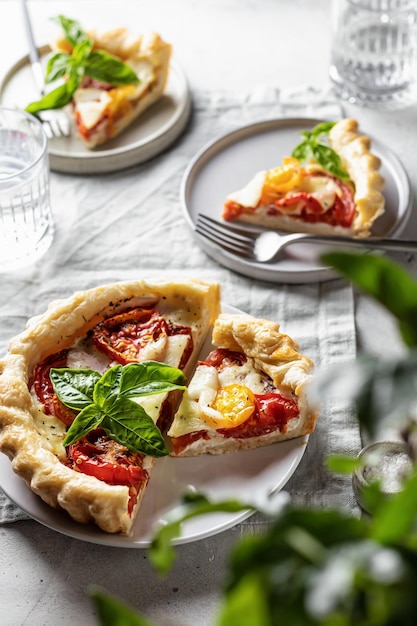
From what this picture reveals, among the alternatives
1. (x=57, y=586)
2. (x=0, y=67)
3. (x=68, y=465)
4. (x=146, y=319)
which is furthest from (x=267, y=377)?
(x=0, y=67)

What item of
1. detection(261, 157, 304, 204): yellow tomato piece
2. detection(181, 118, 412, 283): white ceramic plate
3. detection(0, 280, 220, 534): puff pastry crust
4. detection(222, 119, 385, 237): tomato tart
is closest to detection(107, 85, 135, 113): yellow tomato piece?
detection(181, 118, 412, 283): white ceramic plate

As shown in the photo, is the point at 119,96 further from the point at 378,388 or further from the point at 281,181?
the point at 378,388

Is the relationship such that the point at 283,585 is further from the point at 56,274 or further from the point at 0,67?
the point at 0,67

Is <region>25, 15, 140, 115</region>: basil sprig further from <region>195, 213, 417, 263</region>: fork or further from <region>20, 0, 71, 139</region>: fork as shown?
<region>195, 213, 417, 263</region>: fork

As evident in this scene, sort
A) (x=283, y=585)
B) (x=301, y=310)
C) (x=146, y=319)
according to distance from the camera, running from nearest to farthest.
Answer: (x=283, y=585), (x=146, y=319), (x=301, y=310)

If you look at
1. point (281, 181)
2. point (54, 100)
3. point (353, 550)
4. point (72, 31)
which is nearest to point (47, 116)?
point (54, 100)
